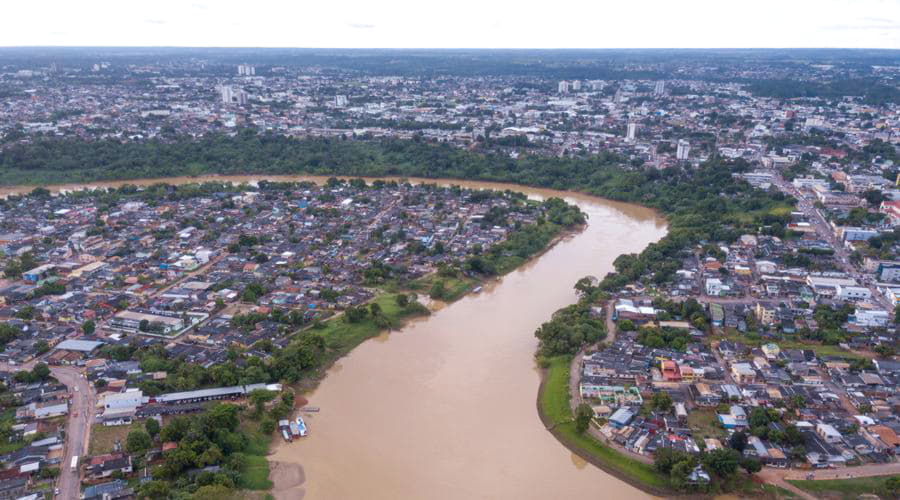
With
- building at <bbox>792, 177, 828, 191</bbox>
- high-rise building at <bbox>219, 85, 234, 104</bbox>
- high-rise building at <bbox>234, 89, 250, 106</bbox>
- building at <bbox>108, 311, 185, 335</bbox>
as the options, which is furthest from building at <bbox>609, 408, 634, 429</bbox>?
high-rise building at <bbox>219, 85, 234, 104</bbox>

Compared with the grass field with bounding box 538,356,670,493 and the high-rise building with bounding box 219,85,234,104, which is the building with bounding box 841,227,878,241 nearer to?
the grass field with bounding box 538,356,670,493

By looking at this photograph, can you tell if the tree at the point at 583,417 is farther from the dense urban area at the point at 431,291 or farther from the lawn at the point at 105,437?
the lawn at the point at 105,437

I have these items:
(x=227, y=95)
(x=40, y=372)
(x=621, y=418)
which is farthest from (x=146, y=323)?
(x=227, y=95)

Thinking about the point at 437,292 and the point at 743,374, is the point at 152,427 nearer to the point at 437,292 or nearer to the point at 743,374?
the point at 437,292

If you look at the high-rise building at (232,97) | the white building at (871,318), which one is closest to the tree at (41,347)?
A: the white building at (871,318)

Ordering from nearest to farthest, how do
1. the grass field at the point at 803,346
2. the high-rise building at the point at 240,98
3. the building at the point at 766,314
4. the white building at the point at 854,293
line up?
the grass field at the point at 803,346
the building at the point at 766,314
the white building at the point at 854,293
the high-rise building at the point at 240,98

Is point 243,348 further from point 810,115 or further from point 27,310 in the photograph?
point 810,115
